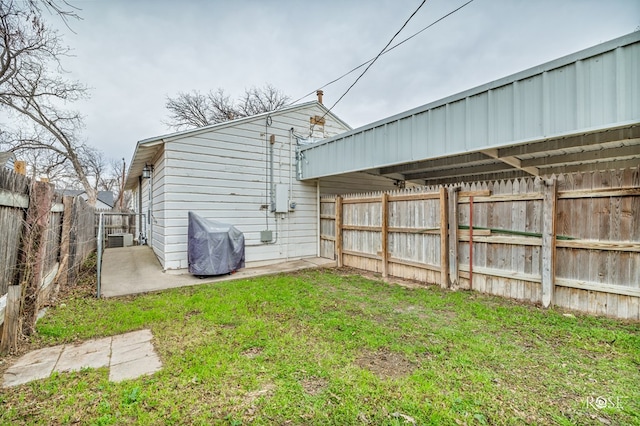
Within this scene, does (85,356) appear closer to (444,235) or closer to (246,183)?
(246,183)

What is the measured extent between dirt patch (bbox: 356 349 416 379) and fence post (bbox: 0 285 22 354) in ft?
11.3

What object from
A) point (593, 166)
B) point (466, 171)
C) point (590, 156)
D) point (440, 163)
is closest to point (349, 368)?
point (440, 163)

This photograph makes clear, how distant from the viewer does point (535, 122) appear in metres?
3.43

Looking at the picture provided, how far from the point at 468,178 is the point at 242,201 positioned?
6502 millimetres

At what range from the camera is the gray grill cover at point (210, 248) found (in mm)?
5812

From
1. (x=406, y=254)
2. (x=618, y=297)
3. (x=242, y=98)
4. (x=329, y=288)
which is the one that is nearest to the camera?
(x=618, y=297)

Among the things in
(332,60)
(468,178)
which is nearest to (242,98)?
(332,60)

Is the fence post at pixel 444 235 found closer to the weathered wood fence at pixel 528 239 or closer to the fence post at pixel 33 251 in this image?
the weathered wood fence at pixel 528 239

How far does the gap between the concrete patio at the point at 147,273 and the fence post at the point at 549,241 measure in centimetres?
453

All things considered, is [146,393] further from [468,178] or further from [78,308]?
[468,178]

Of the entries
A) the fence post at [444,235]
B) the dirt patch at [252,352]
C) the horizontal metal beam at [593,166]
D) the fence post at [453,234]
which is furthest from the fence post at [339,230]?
the dirt patch at [252,352]

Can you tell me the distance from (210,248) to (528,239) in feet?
18.8

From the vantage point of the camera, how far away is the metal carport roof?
9.45 feet

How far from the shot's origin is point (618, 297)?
11.1 ft
